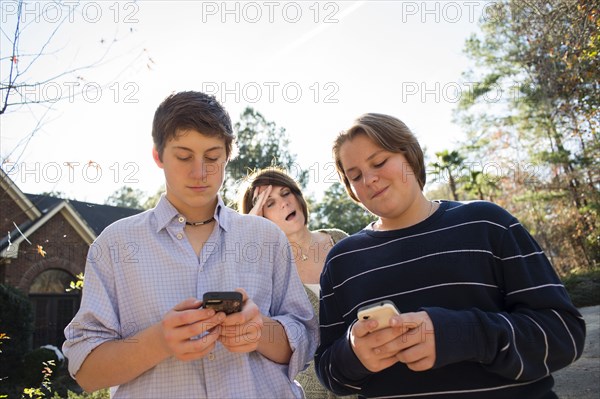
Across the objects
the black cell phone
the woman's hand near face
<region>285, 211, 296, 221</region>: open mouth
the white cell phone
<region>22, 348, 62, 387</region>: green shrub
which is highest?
the woman's hand near face

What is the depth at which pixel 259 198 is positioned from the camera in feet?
13.1

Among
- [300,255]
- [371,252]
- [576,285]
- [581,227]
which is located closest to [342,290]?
[371,252]

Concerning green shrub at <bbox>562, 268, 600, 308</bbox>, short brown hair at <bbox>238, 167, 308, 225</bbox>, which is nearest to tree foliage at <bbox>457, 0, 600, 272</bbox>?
green shrub at <bbox>562, 268, 600, 308</bbox>

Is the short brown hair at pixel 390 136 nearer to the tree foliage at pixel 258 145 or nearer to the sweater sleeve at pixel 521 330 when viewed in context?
the sweater sleeve at pixel 521 330

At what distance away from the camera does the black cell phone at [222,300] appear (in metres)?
1.76

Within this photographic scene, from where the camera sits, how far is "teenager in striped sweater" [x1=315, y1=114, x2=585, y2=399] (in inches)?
71.2

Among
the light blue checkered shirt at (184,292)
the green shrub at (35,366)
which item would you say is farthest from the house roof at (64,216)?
the light blue checkered shirt at (184,292)

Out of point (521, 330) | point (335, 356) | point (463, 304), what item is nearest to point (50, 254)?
point (335, 356)

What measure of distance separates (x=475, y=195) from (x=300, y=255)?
2406 centimetres

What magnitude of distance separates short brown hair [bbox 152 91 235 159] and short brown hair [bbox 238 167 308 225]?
1.74 meters

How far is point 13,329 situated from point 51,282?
496 centimetres

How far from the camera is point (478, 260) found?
2.05 meters

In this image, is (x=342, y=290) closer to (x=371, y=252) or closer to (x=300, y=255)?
(x=371, y=252)

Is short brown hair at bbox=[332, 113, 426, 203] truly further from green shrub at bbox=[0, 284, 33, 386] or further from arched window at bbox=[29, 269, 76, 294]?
arched window at bbox=[29, 269, 76, 294]
